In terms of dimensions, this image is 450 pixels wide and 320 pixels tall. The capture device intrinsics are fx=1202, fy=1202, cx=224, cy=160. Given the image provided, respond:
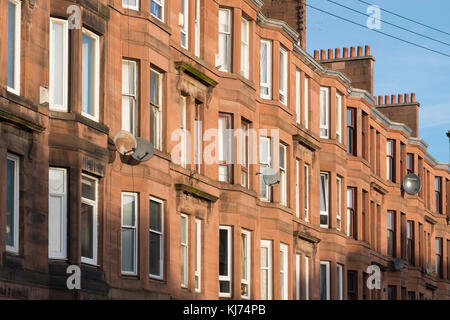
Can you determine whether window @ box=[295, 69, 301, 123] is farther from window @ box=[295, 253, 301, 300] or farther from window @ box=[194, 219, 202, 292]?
window @ box=[194, 219, 202, 292]

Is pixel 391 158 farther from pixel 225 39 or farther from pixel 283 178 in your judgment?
pixel 225 39

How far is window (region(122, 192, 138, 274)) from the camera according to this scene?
35.2 meters

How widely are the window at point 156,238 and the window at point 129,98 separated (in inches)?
93.1

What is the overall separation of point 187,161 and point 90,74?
21.8 ft

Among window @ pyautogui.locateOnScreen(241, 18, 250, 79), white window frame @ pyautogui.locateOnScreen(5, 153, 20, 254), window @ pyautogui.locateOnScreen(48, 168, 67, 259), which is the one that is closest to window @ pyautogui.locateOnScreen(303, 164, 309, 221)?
window @ pyautogui.locateOnScreen(241, 18, 250, 79)

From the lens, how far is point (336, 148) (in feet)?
176

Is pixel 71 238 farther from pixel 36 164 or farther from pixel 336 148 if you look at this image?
pixel 336 148

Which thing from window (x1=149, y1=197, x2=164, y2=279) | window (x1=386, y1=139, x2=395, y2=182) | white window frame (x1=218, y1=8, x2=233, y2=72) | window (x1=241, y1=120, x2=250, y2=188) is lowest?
window (x1=149, y1=197, x2=164, y2=279)

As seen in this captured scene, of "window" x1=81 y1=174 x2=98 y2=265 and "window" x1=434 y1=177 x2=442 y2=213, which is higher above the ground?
"window" x1=434 y1=177 x2=442 y2=213

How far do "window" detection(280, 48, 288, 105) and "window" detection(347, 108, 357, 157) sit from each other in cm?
906

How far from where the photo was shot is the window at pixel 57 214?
1238 inches

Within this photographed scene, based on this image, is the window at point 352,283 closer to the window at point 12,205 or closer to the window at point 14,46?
the window at point 12,205

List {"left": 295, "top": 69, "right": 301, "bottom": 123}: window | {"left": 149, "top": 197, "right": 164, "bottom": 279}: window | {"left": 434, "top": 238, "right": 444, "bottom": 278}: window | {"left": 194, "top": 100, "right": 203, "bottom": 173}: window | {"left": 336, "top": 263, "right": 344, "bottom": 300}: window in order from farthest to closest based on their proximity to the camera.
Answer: {"left": 434, "top": 238, "right": 444, "bottom": 278}: window, {"left": 336, "top": 263, "right": 344, "bottom": 300}: window, {"left": 295, "top": 69, "right": 301, "bottom": 123}: window, {"left": 194, "top": 100, "right": 203, "bottom": 173}: window, {"left": 149, "top": 197, "right": 164, "bottom": 279}: window
